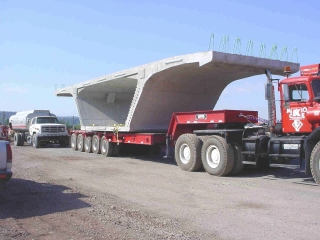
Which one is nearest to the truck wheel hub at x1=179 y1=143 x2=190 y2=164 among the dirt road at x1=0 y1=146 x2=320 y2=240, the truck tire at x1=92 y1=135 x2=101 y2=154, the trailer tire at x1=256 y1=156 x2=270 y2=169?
the dirt road at x1=0 y1=146 x2=320 y2=240

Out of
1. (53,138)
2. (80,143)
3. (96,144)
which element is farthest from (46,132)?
(96,144)

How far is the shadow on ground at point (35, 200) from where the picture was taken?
7.61 metres

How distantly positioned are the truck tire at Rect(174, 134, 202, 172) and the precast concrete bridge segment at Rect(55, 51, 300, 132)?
250 centimetres

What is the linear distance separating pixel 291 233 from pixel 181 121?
8.39 metres

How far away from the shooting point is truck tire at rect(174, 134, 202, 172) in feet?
43.2

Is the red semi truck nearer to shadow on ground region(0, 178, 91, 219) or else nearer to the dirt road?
the dirt road

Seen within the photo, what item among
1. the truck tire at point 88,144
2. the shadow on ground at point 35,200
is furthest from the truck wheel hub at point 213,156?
the truck tire at point 88,144

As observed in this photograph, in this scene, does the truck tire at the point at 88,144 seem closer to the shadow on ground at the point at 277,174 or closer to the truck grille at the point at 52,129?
the truck grille at the point at 52,129

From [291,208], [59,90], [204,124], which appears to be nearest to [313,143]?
[291,208]

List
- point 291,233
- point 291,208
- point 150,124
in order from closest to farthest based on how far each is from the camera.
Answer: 1. point 291,233
2. point 291,208
3. point 150,124

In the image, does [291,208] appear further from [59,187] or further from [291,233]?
[59,187]

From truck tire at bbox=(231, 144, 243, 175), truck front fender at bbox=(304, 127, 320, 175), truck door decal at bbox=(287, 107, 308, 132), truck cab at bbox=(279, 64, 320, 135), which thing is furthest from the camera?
truck tire at bbox=(231, 144, 243, 175)

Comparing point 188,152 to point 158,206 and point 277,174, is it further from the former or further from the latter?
point 158,206

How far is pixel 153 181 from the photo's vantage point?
11.3 meters
